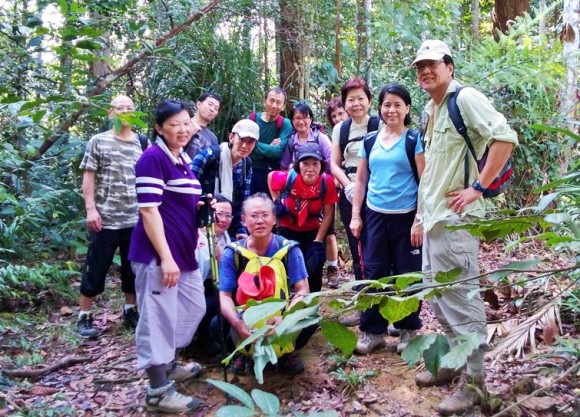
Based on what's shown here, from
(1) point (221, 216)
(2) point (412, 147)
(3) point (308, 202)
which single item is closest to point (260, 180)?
(3) point (308, 202)

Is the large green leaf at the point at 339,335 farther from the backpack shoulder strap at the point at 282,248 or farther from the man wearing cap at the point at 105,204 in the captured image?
the man wearing cap at the point at 105,204

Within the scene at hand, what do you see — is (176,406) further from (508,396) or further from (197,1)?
(197,1)

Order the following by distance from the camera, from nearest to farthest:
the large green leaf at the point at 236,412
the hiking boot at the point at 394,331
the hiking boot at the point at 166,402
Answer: the large green leaf at the point at 236,412 → the hiking boot at the point at 166,402 → the hiking boot at the point at 394,331

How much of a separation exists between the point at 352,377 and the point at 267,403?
2610mm

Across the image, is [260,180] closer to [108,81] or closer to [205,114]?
[205,114]

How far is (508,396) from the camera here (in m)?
2.92

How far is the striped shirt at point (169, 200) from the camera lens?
118 inches

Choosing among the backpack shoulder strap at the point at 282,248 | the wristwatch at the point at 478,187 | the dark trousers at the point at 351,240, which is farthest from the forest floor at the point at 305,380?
the wristwatch at the point at 478,187

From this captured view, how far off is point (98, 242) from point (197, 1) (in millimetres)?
3651

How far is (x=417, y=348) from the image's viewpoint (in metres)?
1.08

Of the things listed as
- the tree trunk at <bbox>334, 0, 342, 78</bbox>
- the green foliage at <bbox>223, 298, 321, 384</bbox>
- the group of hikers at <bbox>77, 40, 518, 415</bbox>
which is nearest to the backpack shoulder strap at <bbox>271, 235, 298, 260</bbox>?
the group of hikers at <bbox>77, 40, 518, 415</bbox>

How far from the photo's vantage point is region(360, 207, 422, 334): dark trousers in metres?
3.64

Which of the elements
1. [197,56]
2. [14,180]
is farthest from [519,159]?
[14,180]

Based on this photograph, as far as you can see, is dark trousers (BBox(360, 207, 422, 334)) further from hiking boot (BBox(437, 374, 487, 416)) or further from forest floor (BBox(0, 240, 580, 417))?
hiking boot (BBox(437, 374, 487, 416))
